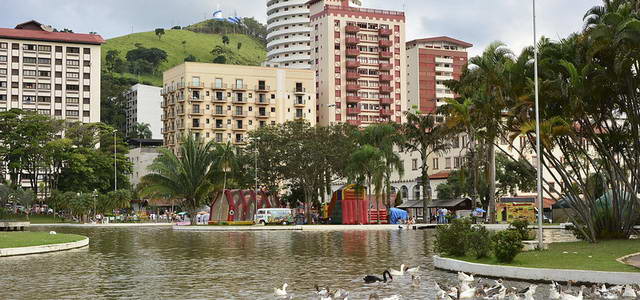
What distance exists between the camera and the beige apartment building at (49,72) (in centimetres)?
13575

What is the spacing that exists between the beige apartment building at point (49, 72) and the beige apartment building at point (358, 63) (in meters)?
42.6

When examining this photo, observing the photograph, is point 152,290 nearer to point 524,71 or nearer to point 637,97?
point 524,71

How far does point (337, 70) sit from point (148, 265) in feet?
409

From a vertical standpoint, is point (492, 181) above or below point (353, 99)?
below

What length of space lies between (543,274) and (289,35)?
16434cm

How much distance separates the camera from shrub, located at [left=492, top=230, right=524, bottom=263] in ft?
76.9

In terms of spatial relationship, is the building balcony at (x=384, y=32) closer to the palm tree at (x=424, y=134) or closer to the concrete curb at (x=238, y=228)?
the palm tree at (x=424, y=134)

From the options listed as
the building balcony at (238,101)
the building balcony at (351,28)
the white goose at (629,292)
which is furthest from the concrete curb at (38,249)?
the building balcony at (351,28)

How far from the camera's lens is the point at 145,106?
569 feet

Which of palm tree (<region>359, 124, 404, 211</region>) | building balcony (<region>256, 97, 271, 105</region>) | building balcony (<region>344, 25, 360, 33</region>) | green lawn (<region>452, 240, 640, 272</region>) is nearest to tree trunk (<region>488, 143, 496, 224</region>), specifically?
palm tree (<region>359, 124, 404, 211</region>)

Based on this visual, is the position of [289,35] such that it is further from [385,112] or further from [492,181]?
[492,181]

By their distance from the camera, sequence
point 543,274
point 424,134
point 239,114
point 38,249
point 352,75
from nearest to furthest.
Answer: point 543,274 < point 38,249 < point 424,134 < point 239,114 < point 352,75

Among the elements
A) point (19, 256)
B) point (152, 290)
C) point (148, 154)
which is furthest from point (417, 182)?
point (152, 290)

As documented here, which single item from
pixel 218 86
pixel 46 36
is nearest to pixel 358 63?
pixel 218 86
